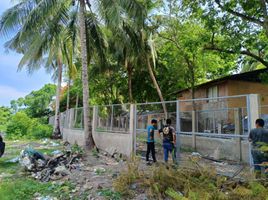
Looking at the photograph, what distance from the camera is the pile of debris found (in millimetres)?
8961

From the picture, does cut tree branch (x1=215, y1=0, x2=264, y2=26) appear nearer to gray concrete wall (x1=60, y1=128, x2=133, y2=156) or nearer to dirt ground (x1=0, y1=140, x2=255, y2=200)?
dirt ground (x1=0, y1=140, x2=255, y2=200)

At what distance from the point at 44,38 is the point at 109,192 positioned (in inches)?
402

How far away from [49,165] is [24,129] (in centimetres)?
1722

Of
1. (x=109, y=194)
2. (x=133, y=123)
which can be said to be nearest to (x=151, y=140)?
(x=133, y=123)

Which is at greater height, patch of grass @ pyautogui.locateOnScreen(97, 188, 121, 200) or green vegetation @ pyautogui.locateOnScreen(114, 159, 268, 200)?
green vegetation @ pyautogui.locateOnScreen(114, 159, 268, 200)

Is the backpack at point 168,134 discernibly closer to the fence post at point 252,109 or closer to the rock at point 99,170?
the rock at point 99,170

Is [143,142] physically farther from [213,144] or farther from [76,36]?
[76,36]

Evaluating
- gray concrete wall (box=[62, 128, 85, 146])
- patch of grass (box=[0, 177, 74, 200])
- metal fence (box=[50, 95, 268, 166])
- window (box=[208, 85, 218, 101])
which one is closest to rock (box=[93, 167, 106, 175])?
patch of grass (box=[0, 177, 74, 200])

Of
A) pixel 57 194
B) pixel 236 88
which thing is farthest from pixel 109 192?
pixel 236 88

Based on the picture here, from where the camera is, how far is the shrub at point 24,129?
24297 mm

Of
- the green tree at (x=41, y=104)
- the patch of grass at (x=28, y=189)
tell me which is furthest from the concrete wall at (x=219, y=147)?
the green tree at (x=41, y=104)

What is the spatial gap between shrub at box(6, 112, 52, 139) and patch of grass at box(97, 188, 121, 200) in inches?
722

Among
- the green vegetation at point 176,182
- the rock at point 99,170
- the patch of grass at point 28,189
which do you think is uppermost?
the green vegetation at point 176,182

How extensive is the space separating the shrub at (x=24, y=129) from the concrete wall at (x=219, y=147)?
1805 cm
